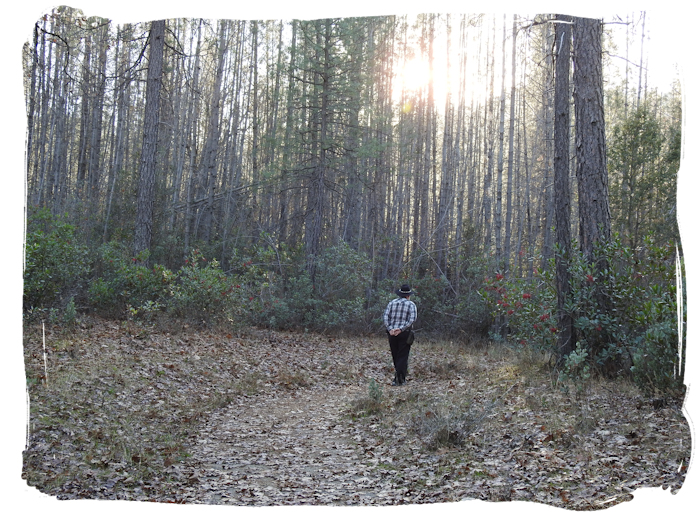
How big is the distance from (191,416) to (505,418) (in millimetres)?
3869

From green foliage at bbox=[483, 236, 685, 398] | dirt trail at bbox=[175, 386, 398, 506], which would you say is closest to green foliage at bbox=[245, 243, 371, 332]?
dirt trail at bbox=[175, 386, 398, 506]

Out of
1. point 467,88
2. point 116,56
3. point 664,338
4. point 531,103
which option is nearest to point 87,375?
point 116,56

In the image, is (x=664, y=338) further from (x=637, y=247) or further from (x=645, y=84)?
(x=645, y=84)

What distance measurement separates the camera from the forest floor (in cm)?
329

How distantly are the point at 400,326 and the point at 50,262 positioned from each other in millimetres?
5366

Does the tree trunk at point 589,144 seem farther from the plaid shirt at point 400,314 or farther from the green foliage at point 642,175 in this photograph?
the plaid shirt at point 400,314

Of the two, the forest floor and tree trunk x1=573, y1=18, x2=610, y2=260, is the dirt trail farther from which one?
tree trunk x1=573, y1=18, x2=610, y2=260

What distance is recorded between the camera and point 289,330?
452 inches

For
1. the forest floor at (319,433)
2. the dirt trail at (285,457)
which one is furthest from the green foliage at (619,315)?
the dirt trail at (285,457)

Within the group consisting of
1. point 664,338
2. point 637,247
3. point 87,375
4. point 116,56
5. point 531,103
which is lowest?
point 87,375

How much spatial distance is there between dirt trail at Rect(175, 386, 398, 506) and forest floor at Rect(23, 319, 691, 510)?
0.08ft

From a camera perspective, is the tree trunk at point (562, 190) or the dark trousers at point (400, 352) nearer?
the tree trunk at point (562, 190)

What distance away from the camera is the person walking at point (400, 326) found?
8625 mm

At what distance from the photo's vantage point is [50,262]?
5703 millimetres
